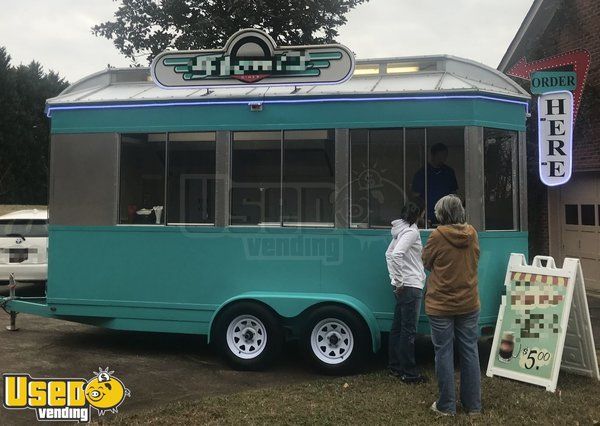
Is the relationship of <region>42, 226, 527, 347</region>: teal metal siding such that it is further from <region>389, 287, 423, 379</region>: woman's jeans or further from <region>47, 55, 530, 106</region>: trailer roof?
<region>47, 55, 530, 106</region>: trailer roof

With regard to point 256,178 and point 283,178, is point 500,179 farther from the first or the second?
point 256,178

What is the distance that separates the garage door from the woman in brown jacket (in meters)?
7.45

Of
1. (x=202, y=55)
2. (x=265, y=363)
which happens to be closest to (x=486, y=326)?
(x=265, y=363)

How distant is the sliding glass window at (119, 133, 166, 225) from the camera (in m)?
5.92

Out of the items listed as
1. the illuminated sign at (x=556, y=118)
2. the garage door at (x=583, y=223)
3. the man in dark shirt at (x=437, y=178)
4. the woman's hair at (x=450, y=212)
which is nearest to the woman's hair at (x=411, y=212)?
the man in dark shirt at (x=437, y=178)

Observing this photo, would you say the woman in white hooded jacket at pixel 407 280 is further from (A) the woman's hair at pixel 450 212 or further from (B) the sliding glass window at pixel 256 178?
(B) the sliding glass window at pixel 256 178

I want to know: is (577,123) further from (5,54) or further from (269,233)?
(5,54)

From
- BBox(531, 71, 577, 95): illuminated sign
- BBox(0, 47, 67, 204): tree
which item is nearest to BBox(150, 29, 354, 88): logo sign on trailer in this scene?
BBox(531, 71, 577, 95): illuminated sign

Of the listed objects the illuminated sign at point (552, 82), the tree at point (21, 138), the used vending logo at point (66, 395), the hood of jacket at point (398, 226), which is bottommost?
the used vending logo at point (66, 395)

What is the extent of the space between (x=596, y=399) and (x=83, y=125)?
585 cm

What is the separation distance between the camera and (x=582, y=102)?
401 inches

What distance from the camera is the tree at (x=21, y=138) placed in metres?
29.9

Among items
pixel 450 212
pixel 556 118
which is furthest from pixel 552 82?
pixel 450 212

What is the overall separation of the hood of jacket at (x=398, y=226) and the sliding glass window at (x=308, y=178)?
73cm
